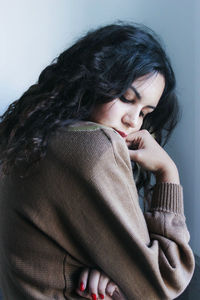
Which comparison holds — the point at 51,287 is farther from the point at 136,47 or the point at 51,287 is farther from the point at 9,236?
the point at 136,47

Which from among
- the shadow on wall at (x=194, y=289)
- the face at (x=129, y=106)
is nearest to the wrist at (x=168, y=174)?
the face at (x=129, y=106)

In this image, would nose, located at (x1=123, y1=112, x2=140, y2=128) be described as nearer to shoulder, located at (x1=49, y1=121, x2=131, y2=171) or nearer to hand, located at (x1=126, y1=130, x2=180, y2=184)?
hand, located at (x1=126, y1=130, x2=180, y2=184)

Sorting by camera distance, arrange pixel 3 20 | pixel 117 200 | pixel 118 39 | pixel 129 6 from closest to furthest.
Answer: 1. pixel 117 200
2. pixel 118 39
3. pixel 3 20
4. pixel 129 6

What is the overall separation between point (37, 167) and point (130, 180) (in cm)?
19

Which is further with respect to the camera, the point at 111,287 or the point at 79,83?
the point at 79,83

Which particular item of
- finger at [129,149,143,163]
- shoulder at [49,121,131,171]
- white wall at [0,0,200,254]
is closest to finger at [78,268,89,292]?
shoulder at [49,121,131,171]

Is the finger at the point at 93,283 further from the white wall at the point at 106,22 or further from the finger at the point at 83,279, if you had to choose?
the white wall at the point at 106,22

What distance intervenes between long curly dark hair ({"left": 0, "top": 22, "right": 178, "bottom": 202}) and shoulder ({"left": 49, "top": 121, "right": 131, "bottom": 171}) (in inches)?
1.8

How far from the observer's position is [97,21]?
122cm

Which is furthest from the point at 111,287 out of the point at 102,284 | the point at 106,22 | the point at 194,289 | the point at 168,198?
the point at 106,22

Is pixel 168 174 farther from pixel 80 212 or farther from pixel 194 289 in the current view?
pixel 194 289

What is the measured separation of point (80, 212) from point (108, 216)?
54mm

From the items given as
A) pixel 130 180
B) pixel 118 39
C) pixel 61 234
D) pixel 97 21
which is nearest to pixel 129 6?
pixel 97 21

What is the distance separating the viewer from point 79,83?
78 centimetres
